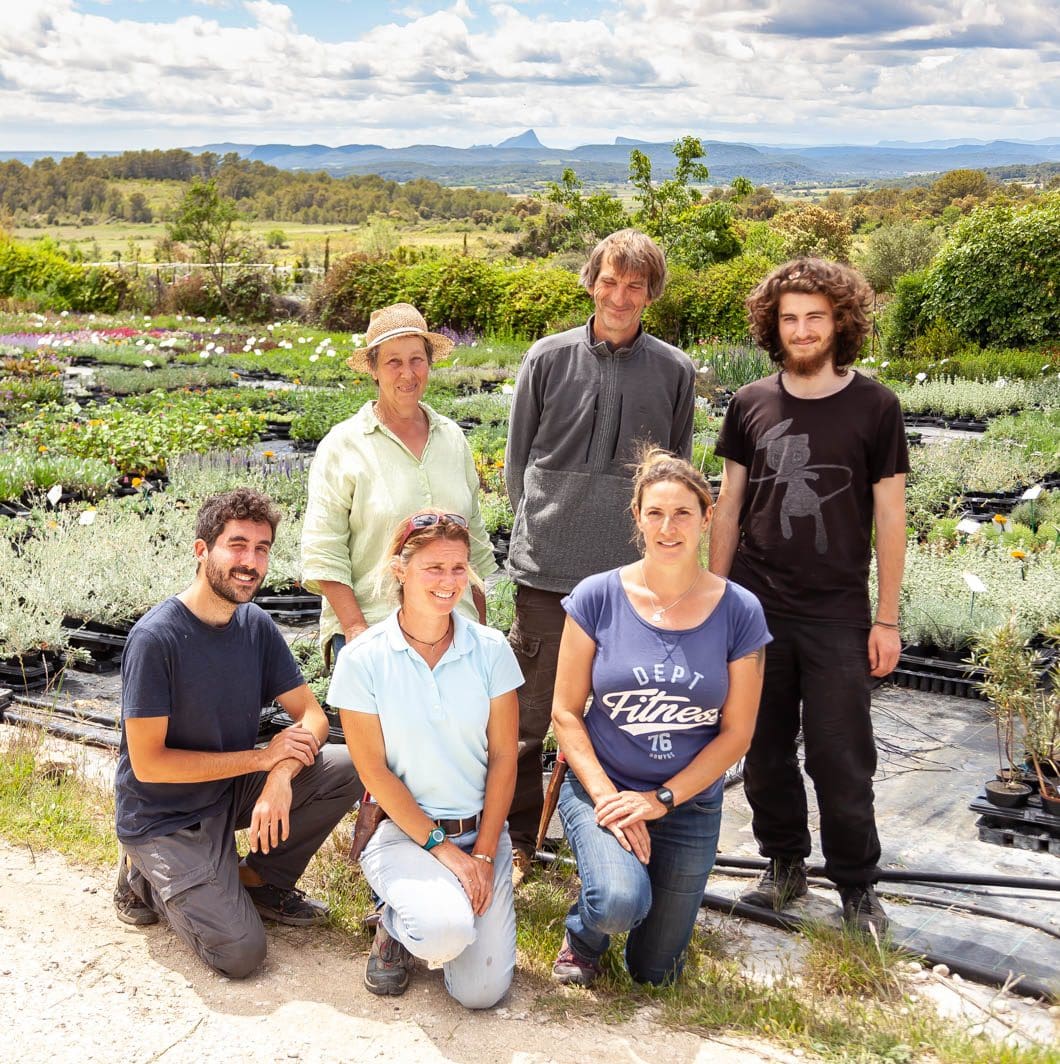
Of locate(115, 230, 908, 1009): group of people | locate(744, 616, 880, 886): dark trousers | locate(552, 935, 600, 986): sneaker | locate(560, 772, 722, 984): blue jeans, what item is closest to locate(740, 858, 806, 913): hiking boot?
locate(115, 230, 908, 1009): group of people

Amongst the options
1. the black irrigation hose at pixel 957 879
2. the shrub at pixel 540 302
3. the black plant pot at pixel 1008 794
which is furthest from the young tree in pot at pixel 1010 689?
the shrub at pixel 540 302

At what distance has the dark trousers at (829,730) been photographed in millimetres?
3078

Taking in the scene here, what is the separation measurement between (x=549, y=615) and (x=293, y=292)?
77.7ft

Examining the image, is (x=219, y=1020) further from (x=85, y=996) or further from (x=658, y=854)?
(x=658, y=854)

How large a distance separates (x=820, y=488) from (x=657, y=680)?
26.0 inches

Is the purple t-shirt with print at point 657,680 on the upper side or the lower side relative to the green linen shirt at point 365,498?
lower

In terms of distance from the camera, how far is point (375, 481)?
3.33m

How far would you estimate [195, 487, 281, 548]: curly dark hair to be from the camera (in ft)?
10.1

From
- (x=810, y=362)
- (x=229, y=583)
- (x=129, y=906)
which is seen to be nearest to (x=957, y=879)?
(x=810, y=362)

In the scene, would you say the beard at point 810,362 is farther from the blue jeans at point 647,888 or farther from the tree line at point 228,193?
the tree line at point 228,193

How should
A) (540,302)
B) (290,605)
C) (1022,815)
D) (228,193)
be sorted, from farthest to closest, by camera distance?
Result: (228,193)
(540,302)
(290,605)
(1022,815)

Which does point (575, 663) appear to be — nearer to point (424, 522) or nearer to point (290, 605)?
point (424, 522)

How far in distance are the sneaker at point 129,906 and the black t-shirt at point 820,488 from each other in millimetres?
1844

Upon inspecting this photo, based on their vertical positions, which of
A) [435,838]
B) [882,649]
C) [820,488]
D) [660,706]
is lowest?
[435,838]
